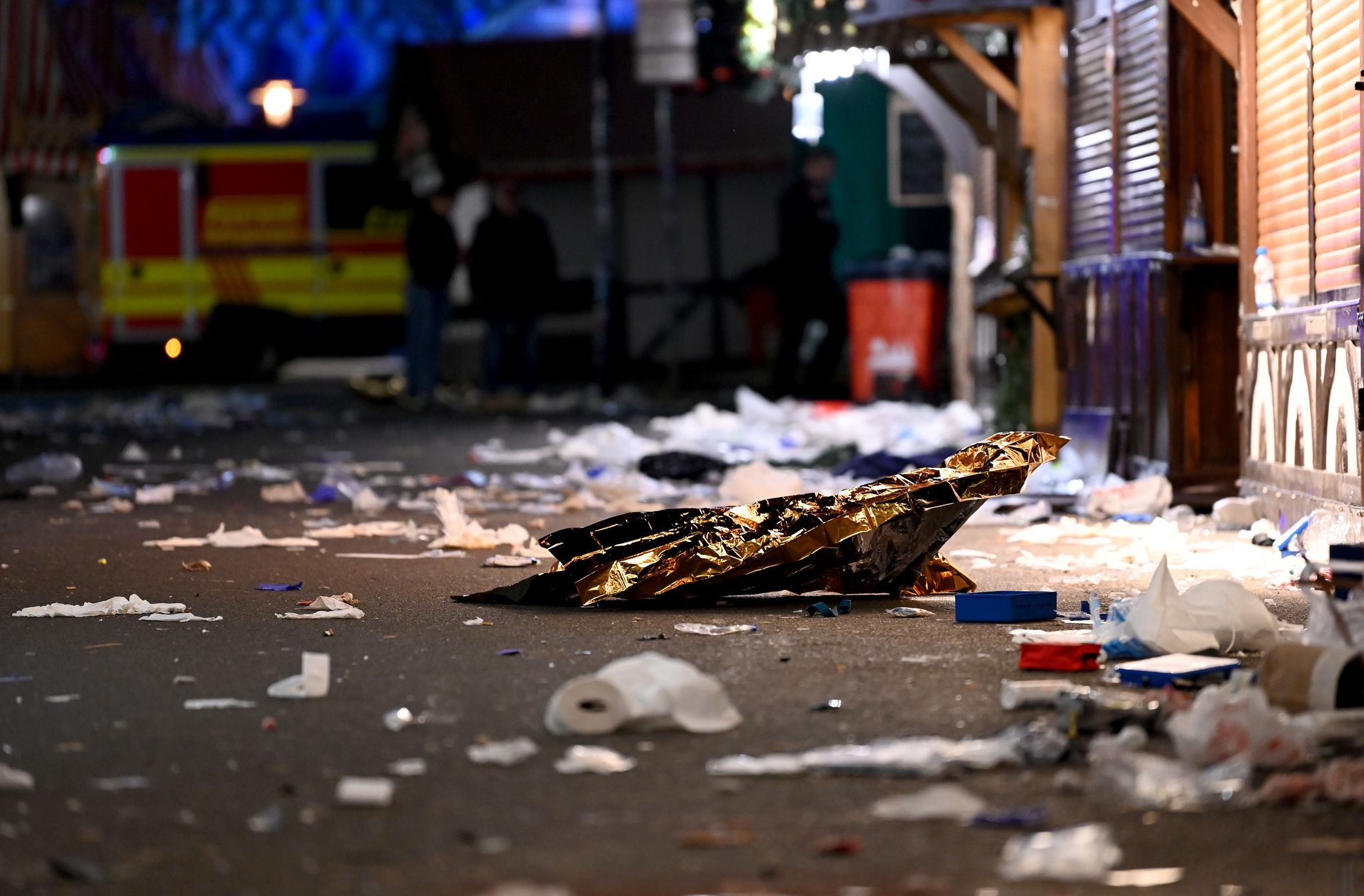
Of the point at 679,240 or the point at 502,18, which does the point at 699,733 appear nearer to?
the point at 679,240

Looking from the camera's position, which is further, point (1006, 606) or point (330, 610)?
point (330, 610)

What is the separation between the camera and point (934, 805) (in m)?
3.63

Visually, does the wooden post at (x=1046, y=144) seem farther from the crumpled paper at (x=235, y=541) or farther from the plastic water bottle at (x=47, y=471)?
the plastic water bottle at (x=47, y=471)

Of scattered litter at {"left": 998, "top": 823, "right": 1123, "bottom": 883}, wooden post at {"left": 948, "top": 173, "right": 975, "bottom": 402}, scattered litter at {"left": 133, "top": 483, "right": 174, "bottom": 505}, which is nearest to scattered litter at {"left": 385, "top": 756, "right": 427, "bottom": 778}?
scattered litter at {"left": 998, "top": 823, "right": 1123, "bottom": 883}

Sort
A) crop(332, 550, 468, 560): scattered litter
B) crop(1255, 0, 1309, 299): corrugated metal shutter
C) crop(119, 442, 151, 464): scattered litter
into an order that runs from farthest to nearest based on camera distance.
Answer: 1. crop(119, 442, 151, 464): scattered litter
2. crop(1255, 0, 1309, 299): corrugated metal shutter
3. crop(332, 550, 468, 560): scattered litter

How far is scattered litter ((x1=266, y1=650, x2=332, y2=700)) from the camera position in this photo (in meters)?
4.80

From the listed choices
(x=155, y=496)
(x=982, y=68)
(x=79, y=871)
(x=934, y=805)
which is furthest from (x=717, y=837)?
(x=982, y=68)

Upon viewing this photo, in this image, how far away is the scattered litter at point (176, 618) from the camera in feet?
20.1

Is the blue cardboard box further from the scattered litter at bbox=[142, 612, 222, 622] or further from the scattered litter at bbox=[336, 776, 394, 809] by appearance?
the scattered litter at bbox=[336, 776, 394, 809]

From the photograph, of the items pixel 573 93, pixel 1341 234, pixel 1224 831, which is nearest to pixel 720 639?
pixel 1224 831

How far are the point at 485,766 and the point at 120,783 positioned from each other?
735 millimetres

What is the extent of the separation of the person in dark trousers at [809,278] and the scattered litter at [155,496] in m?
9.81

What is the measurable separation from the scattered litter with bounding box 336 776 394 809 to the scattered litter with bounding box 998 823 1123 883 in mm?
1191

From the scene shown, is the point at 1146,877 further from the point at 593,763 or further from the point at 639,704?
the point at 639,704
